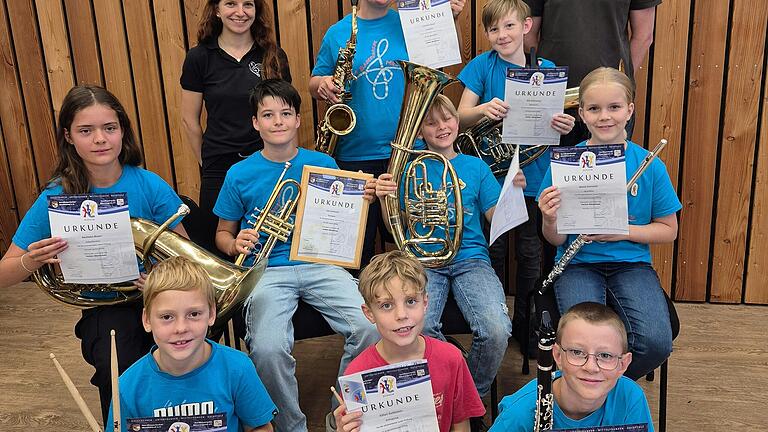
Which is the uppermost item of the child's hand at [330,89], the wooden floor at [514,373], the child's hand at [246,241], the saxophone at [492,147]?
the child's hand at [330,89]

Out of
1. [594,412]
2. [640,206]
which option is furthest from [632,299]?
[594,412]

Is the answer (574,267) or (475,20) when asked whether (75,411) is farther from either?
(475,20)

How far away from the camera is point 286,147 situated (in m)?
2.87

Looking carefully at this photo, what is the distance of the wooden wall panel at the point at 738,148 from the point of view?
351 centimetres

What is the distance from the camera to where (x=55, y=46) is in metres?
4.15

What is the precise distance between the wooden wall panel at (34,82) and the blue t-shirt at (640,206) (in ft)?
10.4

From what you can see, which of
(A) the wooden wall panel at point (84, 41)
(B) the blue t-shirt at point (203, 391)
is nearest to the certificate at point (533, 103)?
(B) the blue t-shirt at point (203, 391)

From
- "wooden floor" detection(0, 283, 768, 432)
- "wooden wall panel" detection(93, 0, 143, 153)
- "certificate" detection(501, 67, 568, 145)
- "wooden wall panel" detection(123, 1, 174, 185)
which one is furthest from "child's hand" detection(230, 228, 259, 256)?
"wooden wall panel" detection(93, 0, 143, 153)

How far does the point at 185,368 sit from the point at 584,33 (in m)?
2.17

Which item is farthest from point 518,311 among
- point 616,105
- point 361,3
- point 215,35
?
point 215,35

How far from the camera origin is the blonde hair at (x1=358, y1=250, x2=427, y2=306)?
2.16 metres

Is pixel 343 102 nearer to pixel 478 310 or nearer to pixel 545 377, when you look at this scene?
pixel 478 310

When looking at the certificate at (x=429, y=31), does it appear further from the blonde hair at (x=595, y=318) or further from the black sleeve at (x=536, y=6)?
the blonde hair at (x=595, y=318)

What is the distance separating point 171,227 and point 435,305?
1.05m
